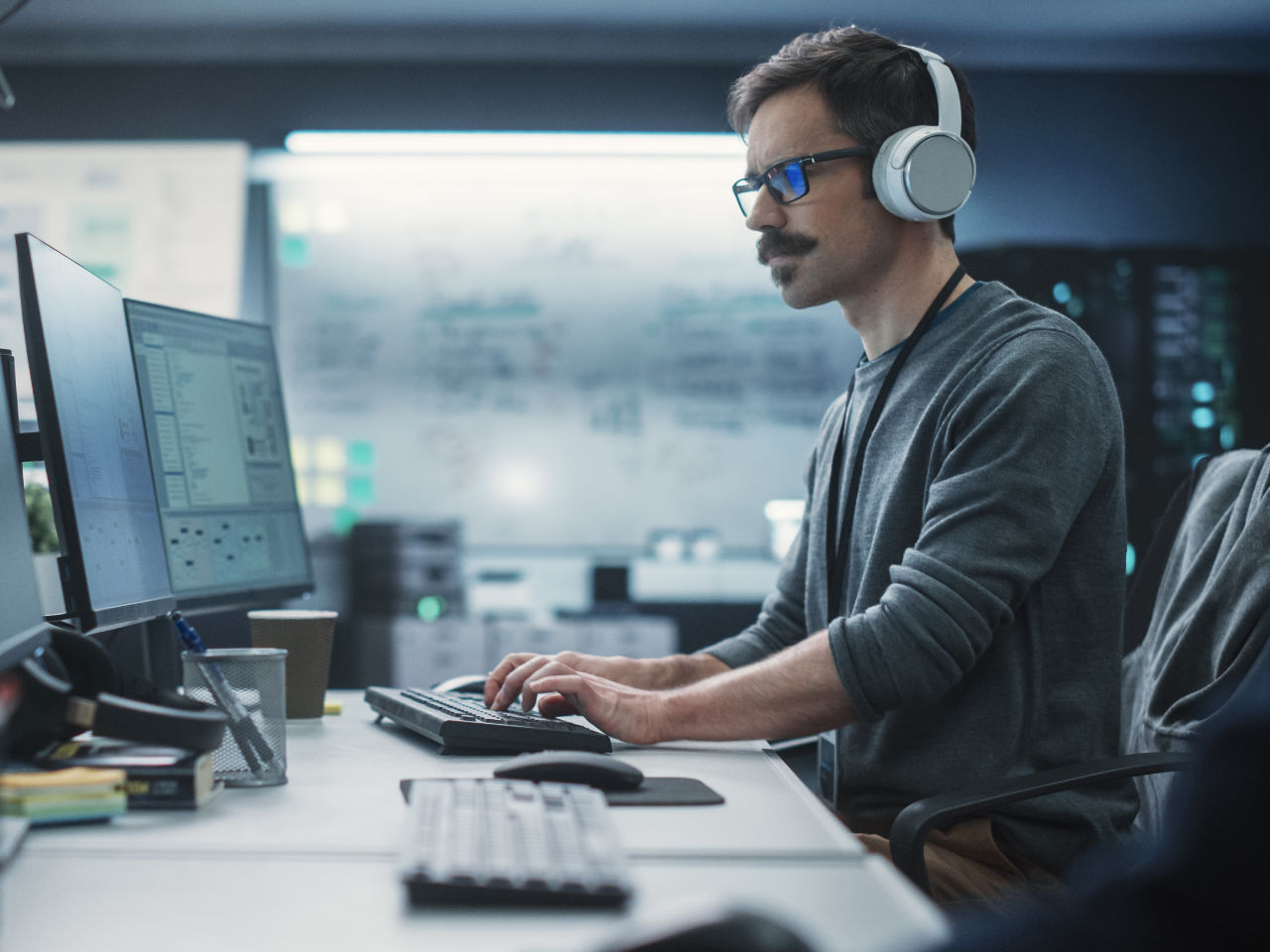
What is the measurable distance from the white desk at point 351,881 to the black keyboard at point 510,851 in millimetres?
12

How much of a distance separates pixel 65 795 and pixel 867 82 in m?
1.28

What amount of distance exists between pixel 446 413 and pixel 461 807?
3261 millimetres

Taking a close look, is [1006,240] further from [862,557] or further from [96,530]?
[96,530]

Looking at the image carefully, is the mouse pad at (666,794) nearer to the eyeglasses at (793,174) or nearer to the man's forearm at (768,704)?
the man's forearm at (768,704)

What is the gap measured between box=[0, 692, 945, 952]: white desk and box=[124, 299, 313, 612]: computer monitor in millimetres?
510

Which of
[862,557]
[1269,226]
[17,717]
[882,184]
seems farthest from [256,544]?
[1269,226]

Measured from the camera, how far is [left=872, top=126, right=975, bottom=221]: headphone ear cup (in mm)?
1375

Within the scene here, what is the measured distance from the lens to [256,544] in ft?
4.95

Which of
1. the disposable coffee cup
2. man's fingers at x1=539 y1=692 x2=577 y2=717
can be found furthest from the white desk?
the disposable coffee cup

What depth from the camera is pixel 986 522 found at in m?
1.15

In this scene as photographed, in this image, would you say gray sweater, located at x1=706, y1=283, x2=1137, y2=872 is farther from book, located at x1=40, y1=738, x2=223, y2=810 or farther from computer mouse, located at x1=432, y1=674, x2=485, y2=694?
book, located at x1=40, y1=738, x2=223, y2=810

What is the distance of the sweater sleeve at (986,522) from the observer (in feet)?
3.66

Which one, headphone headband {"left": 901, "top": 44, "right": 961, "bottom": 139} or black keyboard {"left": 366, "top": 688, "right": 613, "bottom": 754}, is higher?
headphone headband {"left": 901, "top": 44, "right": 961, "bottom": 139}

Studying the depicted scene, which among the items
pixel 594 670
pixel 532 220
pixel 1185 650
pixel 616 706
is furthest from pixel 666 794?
Result: pixel 532 220
